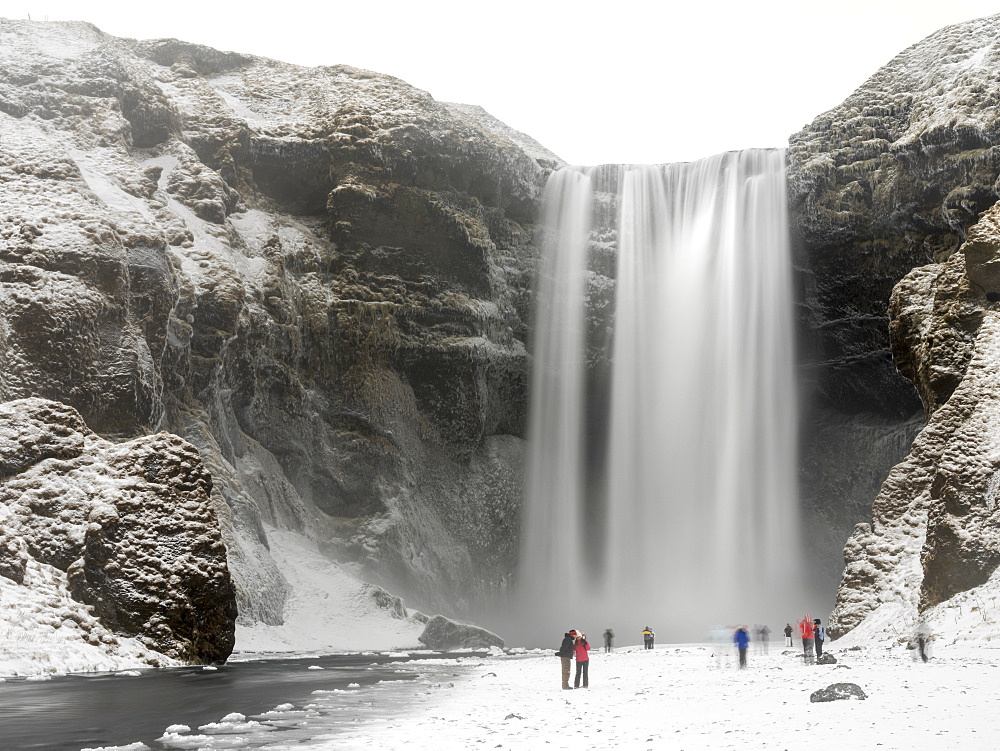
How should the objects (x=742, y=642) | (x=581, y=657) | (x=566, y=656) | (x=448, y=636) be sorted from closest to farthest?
(x=566, y=656) → (x=581, y=657) → (x=742, y=642) → (x=448, y=636)

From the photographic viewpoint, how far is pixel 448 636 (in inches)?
1689

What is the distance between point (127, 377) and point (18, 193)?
959cm

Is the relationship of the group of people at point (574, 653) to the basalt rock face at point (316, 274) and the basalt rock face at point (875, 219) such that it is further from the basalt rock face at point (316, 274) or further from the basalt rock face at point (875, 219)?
the basalt rock face at point (316, 274)

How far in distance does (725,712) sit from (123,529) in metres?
19.2

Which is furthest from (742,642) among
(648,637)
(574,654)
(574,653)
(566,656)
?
(648,637)

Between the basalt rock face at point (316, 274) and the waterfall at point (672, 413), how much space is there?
8.48 ft

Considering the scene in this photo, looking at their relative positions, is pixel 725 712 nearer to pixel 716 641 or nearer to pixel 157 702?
pixel 157 702

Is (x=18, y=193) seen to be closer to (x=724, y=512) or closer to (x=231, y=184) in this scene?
(x=231, y=184)

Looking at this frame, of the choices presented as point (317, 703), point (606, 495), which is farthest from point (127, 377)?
point (606, 495)

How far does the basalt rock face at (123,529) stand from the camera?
87.0 feet

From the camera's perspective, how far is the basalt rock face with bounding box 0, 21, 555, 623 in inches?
1866

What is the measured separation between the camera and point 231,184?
56.4 metres

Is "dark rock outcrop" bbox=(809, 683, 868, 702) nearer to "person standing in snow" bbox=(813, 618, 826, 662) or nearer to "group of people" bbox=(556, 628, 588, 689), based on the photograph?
"group of people" bbox=(556, 628, 588, 689)

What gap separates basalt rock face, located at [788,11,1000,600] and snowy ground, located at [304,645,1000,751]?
2152 cm
